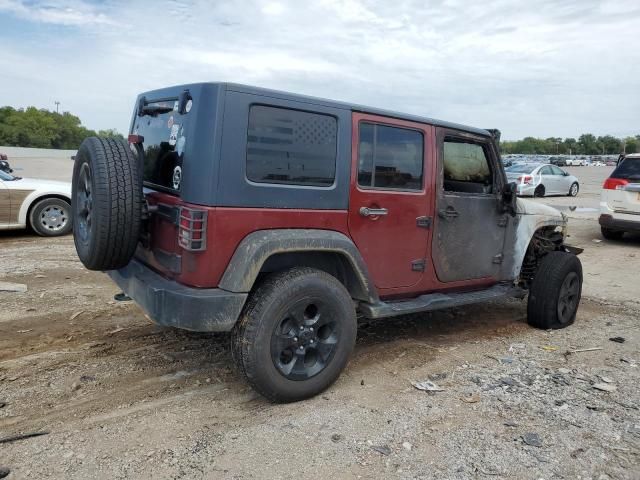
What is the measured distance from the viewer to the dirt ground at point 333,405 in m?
2.81

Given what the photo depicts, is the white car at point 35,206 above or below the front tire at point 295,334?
above

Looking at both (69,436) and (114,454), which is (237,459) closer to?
(114,454)

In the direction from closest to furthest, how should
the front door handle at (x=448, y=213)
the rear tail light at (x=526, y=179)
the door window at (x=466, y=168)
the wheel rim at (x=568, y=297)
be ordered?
the front door handle at (x=448, y=213)
the door window at (x=466, y=168)
the wheel rim at (x=568, y=297)
the rear tail light at (x=526, y=179)

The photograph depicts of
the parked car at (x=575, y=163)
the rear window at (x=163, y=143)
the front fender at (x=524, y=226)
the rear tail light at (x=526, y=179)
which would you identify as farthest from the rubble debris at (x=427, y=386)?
the parked car at (x=575, y=163)

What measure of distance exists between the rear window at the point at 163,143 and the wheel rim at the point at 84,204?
419 mm

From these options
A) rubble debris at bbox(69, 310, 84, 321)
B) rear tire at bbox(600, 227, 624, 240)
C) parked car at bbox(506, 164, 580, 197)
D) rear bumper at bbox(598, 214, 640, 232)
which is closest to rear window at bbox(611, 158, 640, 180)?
rear bumper at bbox(598, 214, 640, 232)

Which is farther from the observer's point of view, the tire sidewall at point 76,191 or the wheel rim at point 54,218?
the wheel rim at point 54,218

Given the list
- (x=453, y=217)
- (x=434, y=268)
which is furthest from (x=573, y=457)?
(x=453, y=217)

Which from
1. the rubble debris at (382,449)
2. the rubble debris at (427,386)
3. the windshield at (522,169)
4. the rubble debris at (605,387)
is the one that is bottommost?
the rubble debris at (382,449)

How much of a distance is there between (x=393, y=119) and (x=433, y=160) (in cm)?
50

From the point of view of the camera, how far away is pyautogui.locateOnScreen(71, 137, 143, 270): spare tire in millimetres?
3164

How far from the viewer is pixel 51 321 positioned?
4.86m

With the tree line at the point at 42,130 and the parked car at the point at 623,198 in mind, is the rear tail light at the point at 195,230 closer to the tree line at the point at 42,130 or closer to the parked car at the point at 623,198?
the parked car at the point at 623,198

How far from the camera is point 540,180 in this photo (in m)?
19.6
